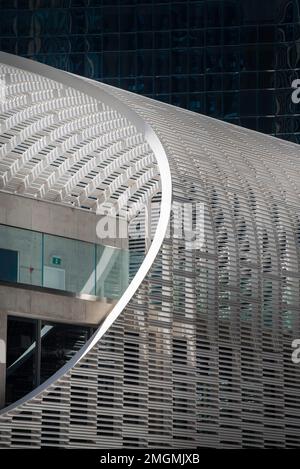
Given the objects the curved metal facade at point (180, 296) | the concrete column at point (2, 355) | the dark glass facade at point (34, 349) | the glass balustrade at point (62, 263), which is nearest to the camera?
the curved metal facade at point (180, 296)

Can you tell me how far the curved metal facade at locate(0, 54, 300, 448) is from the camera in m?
27.6

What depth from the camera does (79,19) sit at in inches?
2940

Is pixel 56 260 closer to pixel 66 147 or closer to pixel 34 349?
pixel 34 349

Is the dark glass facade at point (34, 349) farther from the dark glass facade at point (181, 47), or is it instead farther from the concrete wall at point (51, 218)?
the dark glass facade at point (181, 47)

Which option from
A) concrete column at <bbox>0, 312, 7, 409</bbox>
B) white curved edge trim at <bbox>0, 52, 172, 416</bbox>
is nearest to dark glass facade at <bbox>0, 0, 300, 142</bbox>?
concrete column at <bbox>0, 312, 7, 409</bbox>

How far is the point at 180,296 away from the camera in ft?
95.6

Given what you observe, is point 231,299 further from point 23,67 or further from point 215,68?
point 215,68

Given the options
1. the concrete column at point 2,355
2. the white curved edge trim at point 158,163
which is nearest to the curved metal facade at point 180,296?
the white curved edge trim at point 158,163

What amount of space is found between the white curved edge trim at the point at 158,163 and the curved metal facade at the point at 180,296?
1.2 inches

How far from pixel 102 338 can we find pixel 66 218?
9.48m

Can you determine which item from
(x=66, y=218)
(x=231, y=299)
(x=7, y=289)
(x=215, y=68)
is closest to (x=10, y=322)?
(x=7, y=289)

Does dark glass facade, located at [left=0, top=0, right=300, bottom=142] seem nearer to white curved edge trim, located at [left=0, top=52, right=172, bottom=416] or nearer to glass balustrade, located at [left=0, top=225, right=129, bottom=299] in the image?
glass balustrade, located at [left=0, top=225, right=129, bottom=299]

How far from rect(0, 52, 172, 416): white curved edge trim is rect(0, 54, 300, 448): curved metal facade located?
0.03m

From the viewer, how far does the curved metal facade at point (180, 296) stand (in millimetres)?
27625
